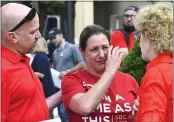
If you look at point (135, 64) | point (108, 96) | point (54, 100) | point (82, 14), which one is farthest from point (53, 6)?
point (108, 96)

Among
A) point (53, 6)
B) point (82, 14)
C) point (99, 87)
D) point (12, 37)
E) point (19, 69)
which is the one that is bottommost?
point (82, 14)

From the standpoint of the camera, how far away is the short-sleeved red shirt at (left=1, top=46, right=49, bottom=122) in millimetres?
2250

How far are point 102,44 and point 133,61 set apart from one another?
915mm

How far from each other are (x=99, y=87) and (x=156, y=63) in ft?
1.36

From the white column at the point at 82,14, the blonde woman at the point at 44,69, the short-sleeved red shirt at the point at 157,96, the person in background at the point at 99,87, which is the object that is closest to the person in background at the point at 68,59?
the blonde woman at the point at 44,69

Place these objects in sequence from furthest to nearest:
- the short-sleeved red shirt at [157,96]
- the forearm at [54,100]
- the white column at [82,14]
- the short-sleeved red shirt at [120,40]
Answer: the white column at [82,14], the short-sleeved red shirt at [120,40], the forearm at [54,100], the short-sleeved red shirt at [157,96]

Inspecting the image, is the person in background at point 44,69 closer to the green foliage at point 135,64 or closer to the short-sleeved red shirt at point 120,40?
the short-sleeved red shirt at point 120,40

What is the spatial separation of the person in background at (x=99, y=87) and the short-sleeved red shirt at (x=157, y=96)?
1.38 feet

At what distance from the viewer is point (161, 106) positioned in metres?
2.00

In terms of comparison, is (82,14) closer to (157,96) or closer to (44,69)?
(44,69)

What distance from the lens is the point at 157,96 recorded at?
201 centimetres

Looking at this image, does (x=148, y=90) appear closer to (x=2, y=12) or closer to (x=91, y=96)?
(x=91, y=96)

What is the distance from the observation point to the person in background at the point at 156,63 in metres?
2.01

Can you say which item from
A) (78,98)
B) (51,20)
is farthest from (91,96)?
(51,20)
